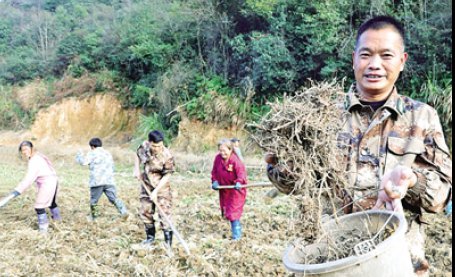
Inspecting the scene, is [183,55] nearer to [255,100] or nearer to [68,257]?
[255,100]

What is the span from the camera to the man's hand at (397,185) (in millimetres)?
1513

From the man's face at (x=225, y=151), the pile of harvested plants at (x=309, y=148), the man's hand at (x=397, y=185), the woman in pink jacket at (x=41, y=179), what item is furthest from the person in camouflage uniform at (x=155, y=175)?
the man's hand at (x=397, y=185)

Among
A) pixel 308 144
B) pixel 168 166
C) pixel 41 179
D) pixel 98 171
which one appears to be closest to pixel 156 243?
pixel 168 166

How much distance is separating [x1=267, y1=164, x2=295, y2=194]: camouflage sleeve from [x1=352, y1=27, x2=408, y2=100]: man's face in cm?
46

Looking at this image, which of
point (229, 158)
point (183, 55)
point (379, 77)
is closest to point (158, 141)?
point (229, 158)

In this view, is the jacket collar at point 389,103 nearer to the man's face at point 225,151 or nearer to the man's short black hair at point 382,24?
the man's short black hair at point 382,24

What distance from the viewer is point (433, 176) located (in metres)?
1.60

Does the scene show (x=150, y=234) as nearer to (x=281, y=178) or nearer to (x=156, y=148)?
(x=156, y=148)

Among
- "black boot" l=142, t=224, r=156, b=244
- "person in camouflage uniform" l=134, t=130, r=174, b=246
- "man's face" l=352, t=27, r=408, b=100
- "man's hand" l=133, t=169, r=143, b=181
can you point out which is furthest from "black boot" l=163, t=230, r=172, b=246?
"man's face" l=352, t=27, r=408, b=100

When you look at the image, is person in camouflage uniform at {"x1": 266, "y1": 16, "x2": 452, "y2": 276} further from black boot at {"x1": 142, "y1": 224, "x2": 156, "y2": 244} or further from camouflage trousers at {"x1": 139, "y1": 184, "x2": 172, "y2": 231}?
black boot at {"x1": 142, "y1": 224, "x2": 156, "y2": 244}

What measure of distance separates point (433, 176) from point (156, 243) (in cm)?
462

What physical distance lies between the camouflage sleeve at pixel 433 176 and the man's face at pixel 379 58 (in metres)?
0.24

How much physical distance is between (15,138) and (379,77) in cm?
2376

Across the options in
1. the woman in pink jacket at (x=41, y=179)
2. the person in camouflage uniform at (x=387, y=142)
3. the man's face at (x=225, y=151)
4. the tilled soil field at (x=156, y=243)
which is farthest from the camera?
the woman in pink jacket at (x=41, y=179)
